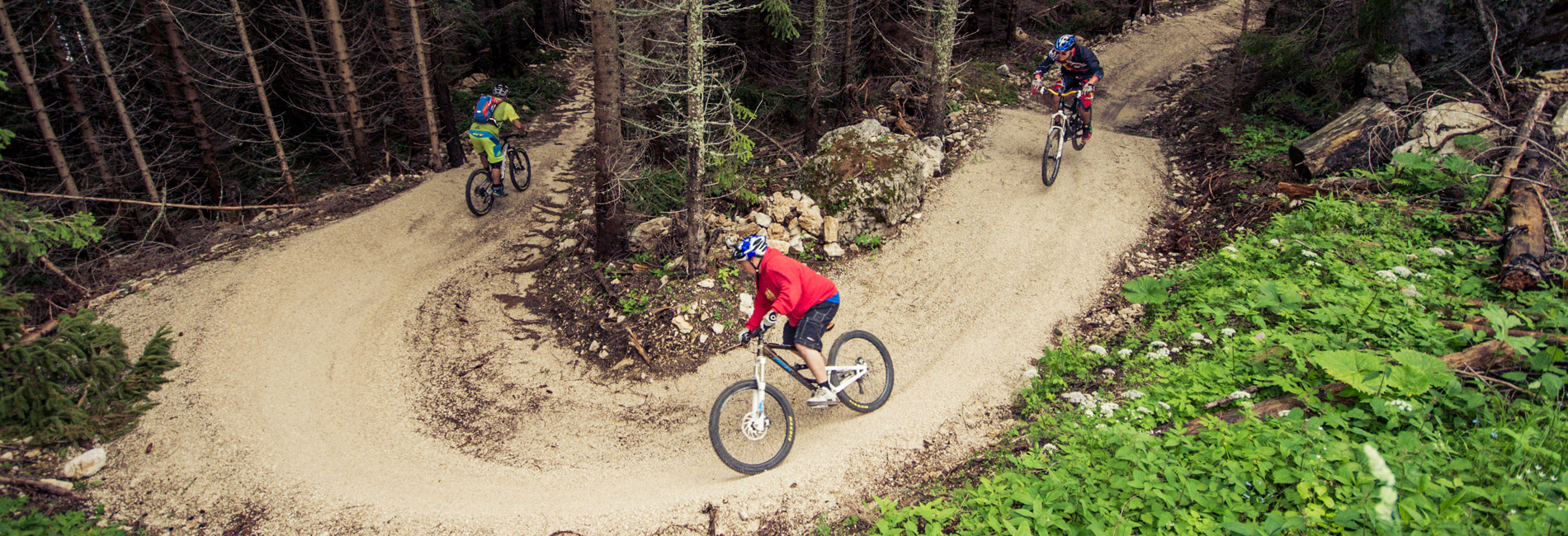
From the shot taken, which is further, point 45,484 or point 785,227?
point 785,227

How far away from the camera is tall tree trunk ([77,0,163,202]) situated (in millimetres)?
11195

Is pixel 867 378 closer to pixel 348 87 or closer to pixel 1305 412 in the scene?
pixel 1305 412

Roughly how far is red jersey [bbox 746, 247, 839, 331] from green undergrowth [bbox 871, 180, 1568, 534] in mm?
2049

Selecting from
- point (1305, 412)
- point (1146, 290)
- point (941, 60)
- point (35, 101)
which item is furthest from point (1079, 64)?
point (35, 101)

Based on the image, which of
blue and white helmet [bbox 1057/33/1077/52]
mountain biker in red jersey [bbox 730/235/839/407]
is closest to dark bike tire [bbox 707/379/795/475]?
mountain biker in red jersey [bbox 730/235/839/407]

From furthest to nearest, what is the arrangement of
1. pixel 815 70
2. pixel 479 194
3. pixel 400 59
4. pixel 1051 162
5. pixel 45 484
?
pixel 400 59 < pixel 815 70 < pixel 479 194 < pixel 1051 162 < pixel 45 484

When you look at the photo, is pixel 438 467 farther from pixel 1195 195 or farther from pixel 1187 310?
pixel 1195 195

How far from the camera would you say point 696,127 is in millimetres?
8742

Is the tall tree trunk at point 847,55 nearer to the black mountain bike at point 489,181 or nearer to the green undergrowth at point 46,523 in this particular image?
the black mountain bike at point 489,181

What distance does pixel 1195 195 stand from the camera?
1103cm

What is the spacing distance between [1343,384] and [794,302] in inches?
189

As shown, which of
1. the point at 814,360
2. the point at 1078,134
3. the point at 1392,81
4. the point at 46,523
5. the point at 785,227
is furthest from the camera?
the point at 1078,134

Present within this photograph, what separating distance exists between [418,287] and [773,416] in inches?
291

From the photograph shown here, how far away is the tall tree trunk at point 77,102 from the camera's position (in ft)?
35.8
